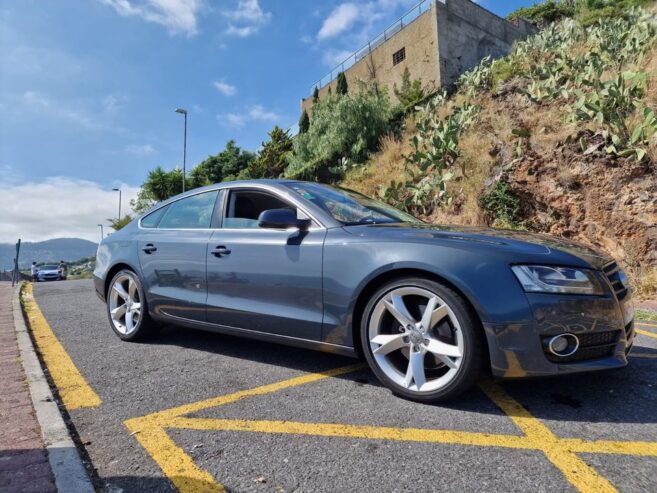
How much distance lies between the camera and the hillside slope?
697 cm

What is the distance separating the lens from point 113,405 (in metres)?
2.67

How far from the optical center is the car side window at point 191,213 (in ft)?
12.5

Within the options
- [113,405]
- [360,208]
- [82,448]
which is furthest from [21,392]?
[360,208]

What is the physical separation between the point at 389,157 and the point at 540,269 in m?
12.7

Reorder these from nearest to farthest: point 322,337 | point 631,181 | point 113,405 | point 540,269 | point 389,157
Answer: point 540,269, point 113,405, point 322,337, point 631,181, point 389,157

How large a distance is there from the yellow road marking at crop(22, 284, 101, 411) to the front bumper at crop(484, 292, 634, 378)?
93.9 inches

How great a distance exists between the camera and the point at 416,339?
2.57m

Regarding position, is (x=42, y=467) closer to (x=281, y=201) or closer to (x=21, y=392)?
(x=21, y=392)

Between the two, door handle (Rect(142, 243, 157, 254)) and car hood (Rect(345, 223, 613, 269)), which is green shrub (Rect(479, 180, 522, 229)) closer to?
car hood (Rect(345, 223, 613, 269))

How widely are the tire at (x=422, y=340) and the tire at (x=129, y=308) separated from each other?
92.7 inches

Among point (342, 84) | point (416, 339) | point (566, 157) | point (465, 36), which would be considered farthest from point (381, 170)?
point (342, 84)

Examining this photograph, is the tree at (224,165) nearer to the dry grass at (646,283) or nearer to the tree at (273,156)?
the tree at (273,156)

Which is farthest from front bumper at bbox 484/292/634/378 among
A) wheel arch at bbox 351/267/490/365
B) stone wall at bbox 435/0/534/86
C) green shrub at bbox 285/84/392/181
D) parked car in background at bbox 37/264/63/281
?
parked car in background at bbox 37/264/63/281

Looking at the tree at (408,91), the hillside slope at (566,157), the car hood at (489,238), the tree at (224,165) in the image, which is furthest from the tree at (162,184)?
the car hood at (489,238)
